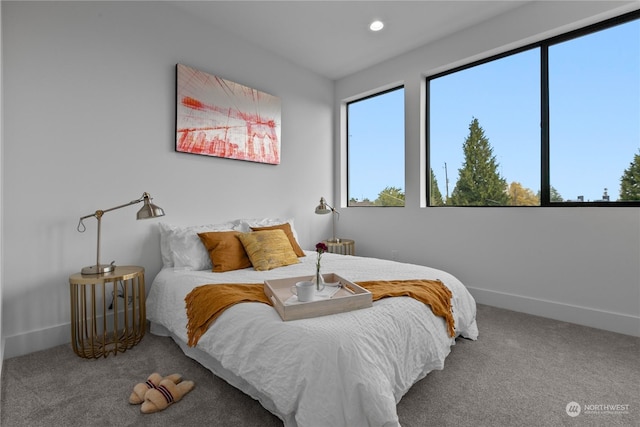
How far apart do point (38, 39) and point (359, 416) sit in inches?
121

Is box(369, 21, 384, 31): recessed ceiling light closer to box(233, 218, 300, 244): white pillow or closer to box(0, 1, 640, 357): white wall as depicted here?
box(0, 1, 640, 357): white wall

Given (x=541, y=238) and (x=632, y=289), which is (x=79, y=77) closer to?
(x=541, y=238)

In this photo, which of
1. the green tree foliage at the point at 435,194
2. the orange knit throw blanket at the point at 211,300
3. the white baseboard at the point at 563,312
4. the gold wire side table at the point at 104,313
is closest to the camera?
the orange knit throw blanket at the point at 211,300

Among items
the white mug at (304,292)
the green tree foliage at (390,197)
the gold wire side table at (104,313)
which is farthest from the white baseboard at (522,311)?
the white mug at (304,292)

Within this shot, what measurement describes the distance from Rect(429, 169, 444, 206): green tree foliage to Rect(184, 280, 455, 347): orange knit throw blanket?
179cm

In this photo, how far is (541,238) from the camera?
111 inches

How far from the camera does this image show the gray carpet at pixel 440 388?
4.83ft

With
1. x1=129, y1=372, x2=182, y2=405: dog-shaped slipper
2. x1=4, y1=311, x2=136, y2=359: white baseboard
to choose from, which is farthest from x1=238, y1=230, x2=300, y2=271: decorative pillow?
x1=4, y1=311, x2=136, y2=359: white baseboard

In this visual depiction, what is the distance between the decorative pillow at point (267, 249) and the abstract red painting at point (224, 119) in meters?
0.99

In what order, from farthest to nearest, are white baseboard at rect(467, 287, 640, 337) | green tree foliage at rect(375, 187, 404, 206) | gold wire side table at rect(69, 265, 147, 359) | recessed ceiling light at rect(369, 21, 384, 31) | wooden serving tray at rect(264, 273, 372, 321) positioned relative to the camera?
green tree foliage at rect(375, 187, 404, 206) < recessed ceiling light at rect(369, 21, 384, 31) < white baseboard at rect(467, 287, 640, 337) < gold wire side table at rect(69, 265, 147, 359) < wooden serving tray at rect(264, 273, 372, 321)

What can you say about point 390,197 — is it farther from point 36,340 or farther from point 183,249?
point 36,340

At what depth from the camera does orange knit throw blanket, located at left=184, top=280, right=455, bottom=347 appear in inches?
68.0

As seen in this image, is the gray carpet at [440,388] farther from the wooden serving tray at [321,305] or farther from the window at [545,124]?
the window at [545,124]

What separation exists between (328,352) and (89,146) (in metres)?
2.37
